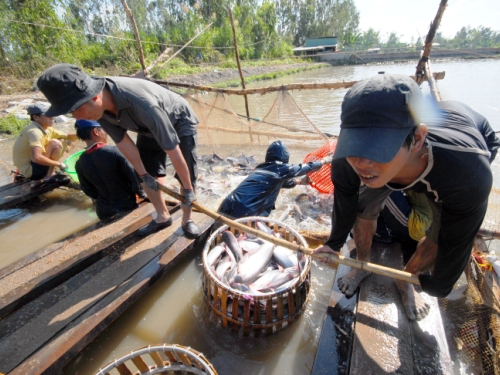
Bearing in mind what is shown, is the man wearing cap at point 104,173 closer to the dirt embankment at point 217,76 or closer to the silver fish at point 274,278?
the silver fish at point 274,278

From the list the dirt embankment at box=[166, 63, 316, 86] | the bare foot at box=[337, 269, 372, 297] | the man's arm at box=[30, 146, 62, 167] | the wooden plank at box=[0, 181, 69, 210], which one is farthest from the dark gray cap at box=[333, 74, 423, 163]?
the dirt embankment at box=[166, 63, 316, 86]

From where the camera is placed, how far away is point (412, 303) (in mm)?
2145

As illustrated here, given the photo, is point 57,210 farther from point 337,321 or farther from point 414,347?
point 414,347

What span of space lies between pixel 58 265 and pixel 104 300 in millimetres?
757

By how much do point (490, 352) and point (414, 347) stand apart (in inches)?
21.5

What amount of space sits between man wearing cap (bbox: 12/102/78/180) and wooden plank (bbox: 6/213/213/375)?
2983mm

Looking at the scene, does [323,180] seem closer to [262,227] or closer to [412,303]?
[262,227]

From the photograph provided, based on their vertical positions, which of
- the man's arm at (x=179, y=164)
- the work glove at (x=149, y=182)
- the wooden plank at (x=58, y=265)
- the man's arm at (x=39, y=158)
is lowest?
the wooden plank at (x=58, y=265)

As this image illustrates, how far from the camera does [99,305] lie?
2.22 m

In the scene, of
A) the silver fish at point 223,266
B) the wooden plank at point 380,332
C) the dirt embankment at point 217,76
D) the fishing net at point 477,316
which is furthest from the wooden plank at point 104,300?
the dirt embankment at point 217,76

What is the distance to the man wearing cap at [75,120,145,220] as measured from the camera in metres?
3.16

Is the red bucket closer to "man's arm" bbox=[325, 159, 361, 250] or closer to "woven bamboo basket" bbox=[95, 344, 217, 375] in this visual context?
"man's arm" bbox=[325, 159, 361, 250]

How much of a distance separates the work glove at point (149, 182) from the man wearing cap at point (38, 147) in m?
2.64

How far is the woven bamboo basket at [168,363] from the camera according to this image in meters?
1.65
